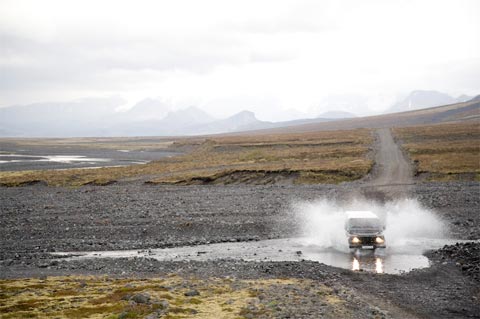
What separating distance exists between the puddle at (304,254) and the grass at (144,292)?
18.9ft

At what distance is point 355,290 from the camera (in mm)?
23188

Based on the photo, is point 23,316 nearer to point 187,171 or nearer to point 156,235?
point 156,235

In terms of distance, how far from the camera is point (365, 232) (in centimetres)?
3153

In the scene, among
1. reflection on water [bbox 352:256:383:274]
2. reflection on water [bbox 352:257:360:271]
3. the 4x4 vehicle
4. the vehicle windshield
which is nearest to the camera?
reflection on water [bbox 352:256:383:274]

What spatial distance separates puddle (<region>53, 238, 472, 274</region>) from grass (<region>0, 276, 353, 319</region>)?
18.9 ft

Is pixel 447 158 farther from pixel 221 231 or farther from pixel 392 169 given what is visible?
pixel 221 231

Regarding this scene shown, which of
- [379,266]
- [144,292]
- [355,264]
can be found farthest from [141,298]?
[379,266]

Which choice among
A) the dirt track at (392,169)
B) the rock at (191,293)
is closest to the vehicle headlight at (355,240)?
A: the rock at (191,293)

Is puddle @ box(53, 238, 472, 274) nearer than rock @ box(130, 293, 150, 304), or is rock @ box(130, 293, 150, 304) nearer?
rock @ box(130, 293, 150, 304)

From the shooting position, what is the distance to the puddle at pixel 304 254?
28713 mm

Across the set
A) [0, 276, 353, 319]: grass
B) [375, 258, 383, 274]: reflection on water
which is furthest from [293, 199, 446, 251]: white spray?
[0, 276, 353, 319]: grass

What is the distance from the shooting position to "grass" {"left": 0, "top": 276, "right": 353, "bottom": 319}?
19562 millimetres

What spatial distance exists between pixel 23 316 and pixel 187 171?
6216 centimetres

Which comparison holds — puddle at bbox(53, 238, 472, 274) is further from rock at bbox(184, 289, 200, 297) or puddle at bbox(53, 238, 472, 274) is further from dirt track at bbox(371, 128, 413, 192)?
dirt track at bbox(371, 128, 413, 192)
